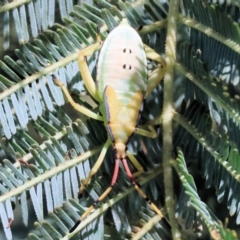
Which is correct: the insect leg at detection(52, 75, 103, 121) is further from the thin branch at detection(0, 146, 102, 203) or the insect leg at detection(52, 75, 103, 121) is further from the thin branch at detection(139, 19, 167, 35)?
the thin branch at detection(139, 19, 167, 35)

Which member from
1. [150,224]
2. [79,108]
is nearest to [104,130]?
[79,108]

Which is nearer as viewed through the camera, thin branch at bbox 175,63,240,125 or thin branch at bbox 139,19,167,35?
thin branch at bbox 175,63,240,125

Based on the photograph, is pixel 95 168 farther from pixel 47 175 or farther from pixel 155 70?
pixel 155 70

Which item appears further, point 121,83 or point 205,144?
point 121,83

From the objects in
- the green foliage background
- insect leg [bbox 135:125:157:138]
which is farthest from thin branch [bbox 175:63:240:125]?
insect leg [bbox 135:125:157:138]

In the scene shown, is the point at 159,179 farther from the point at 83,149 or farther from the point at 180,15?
the point at 180,15

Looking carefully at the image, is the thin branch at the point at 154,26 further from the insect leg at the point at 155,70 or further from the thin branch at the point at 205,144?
the thin branch at the point at 205,144

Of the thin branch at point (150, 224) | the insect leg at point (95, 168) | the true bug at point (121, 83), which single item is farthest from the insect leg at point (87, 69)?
the thin branch at point (150, 224)
